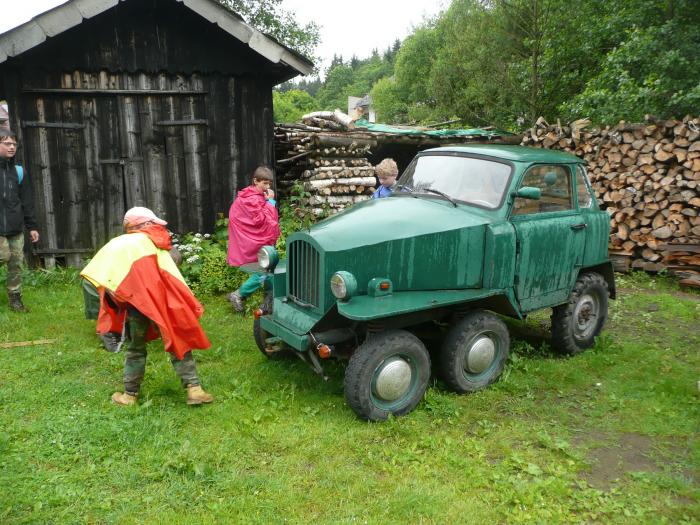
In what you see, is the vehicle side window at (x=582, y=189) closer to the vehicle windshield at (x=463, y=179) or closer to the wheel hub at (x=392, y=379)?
the vehicle windshield at (x=463, y=179)

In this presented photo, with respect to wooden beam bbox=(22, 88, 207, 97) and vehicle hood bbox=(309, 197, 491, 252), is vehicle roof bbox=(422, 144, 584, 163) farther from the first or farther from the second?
wooden beam bbox=(22, 88, 207, 97)

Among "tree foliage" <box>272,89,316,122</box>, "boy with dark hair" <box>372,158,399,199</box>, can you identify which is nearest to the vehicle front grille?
"boy with dark hair" <box>372,158,399,199</box>

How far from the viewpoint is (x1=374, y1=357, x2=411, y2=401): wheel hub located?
3969 mm

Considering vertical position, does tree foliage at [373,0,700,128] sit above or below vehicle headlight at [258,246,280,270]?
above

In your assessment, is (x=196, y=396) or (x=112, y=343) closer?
(x=196, y=396)

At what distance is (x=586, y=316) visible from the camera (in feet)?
18.5

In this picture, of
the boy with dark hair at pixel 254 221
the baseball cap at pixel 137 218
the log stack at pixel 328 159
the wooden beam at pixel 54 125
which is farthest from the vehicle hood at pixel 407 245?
the wooden beam at pixel 54 125

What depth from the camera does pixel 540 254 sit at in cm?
493

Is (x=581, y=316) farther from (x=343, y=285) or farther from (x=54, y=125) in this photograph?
(x=54, y=125)

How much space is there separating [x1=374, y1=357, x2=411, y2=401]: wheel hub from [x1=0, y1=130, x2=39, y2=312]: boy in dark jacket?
466 cm

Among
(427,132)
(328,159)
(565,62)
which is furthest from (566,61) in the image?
(328,159)

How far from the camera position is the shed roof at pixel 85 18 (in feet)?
22.2

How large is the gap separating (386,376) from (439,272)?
3.21 ft

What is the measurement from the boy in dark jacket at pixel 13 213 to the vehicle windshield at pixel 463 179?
14.9 feet
